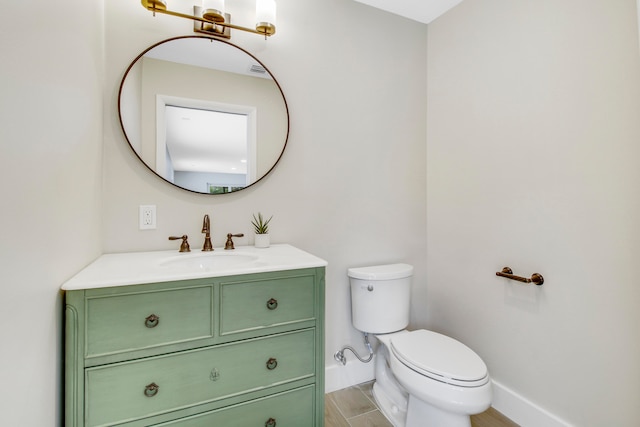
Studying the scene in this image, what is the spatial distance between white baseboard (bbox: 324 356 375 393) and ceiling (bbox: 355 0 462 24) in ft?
7.60

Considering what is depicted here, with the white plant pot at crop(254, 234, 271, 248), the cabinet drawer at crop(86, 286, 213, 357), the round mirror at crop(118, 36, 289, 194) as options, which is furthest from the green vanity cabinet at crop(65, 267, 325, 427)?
the round mirror at crop(118, 36, 289, 194)

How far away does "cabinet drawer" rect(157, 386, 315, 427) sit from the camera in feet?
3.62

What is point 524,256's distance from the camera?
1.59 metres

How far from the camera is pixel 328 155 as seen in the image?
1.87 meters

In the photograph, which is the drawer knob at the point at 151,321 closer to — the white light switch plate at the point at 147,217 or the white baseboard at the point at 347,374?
the white light switch plate at the point at 147,217

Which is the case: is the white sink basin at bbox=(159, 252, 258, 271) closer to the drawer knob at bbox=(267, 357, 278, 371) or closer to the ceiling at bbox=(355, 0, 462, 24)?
the drawer knob at bbox=(267, 357, 278, 371)

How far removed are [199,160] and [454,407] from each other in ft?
5.29

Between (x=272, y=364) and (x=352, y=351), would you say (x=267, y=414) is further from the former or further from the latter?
(x=352, y=351)

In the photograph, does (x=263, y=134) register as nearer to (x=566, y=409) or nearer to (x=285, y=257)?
(x=285, y=257)

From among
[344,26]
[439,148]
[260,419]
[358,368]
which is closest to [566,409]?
[358,368]

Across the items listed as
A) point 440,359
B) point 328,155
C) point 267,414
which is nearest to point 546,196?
point 440,359

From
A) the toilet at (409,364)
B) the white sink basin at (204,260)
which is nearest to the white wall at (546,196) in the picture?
the toilet at (409,364)

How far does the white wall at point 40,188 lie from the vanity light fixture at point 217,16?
1.09 ft

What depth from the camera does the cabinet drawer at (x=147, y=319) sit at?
37.5 inches
